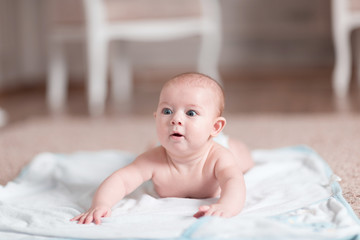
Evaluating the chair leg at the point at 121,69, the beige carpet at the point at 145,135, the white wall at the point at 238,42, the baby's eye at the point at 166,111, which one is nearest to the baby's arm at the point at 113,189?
the baby's eye at the point at 166,111

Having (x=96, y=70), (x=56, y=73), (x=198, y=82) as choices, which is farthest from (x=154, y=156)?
(x=56, y=73)

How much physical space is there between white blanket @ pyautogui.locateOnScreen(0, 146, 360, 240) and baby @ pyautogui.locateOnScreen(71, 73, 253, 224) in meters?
0.03

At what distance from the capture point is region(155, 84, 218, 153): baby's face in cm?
95

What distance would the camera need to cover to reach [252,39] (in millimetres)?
3986

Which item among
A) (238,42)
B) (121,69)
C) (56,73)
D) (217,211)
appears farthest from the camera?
(238,42)

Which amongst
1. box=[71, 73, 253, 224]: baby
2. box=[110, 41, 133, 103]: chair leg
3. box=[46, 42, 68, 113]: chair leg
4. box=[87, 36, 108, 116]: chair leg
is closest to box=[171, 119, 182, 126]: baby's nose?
box=[71, 73, 253, 224]: baby

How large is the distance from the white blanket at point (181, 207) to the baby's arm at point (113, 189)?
2 centimetres

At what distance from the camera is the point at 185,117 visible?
952mm

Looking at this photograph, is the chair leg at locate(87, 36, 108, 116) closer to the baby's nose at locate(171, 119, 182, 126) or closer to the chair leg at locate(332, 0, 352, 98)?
the chair leg at locate(332, 0, 352, 98)

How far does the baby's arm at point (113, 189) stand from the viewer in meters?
0.92

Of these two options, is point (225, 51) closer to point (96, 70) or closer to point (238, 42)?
point (238, 42)

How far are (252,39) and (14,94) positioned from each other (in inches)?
70.5

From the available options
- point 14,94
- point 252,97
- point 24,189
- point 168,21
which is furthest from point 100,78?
point 24,189

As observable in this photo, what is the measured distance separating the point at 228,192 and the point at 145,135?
0.99 m
